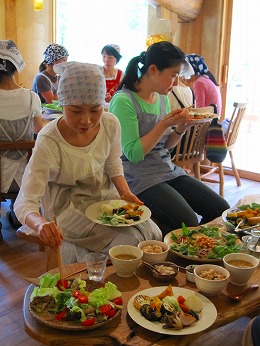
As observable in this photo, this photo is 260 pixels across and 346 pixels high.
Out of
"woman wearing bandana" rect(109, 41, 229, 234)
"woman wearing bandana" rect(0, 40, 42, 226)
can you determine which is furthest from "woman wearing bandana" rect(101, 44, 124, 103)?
"woman wearing bandana" rect(109, 41, 229, 234)

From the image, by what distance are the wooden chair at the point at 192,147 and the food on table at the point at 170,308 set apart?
7.36ft

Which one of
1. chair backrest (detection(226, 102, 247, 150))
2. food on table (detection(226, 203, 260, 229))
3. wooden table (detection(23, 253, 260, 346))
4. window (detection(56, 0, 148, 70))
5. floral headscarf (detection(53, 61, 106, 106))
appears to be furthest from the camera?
window (detection(56, 0, 148, 70))

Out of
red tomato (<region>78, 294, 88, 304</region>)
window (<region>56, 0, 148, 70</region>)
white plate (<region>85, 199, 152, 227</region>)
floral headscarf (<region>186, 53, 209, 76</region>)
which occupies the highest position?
window (<region>56, 0, 148, 70</region>)

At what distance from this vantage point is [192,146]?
352 centimetres

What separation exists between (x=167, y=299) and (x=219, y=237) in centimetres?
54

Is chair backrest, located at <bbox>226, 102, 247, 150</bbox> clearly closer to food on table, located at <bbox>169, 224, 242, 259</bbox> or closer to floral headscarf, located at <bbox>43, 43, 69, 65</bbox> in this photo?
floral headscarf, located at <bbox>43, 43, 69, 65</bbox>

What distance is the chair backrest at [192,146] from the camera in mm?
3418

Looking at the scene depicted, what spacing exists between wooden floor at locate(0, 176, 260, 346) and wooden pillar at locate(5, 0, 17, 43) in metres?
2.87

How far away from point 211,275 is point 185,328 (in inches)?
9.9

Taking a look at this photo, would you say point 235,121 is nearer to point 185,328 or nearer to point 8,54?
point 8,54

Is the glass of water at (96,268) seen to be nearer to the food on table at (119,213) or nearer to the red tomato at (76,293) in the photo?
the red tomato at (76,293)

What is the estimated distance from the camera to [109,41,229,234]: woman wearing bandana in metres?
→ 2.23

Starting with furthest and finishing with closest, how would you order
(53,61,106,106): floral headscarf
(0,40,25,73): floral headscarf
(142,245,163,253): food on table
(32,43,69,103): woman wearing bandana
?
1. (32,43,69,103): woman wearing bandana
2. (0,40,25,73): floral headscarf
3. (53,61,106,106): floral headscarf
4. (142,245,163,253): food on table

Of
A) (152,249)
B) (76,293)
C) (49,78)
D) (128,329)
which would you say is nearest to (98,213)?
(152,249)
